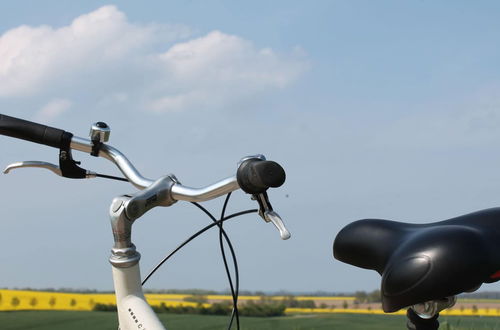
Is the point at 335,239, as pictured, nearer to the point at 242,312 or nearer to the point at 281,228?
the point at 281,228

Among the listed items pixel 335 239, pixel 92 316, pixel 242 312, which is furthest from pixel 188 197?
pixel 92 316

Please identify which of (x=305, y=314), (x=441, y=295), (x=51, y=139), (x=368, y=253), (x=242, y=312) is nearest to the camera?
(x=441, y=295)

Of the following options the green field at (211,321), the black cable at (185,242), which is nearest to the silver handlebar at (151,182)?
the black cable at (185,242)

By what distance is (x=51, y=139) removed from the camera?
2.30 m

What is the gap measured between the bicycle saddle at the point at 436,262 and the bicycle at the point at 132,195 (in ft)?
1.18

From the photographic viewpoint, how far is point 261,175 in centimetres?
171

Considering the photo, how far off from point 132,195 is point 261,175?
1.86ft

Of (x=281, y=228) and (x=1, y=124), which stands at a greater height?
(x=1, y=124)

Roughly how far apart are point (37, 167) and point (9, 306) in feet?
11.4

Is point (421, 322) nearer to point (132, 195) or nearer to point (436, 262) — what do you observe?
point (436, 262)

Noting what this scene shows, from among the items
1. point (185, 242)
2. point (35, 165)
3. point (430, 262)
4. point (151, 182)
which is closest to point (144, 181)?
point (151, 182)

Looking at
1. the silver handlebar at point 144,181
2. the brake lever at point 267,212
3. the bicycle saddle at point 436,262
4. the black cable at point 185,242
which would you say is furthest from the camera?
the black cable at point 185,242

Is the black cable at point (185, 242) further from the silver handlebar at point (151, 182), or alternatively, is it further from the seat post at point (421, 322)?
the seat post at point (421, 322)

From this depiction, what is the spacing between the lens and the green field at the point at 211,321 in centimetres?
466
